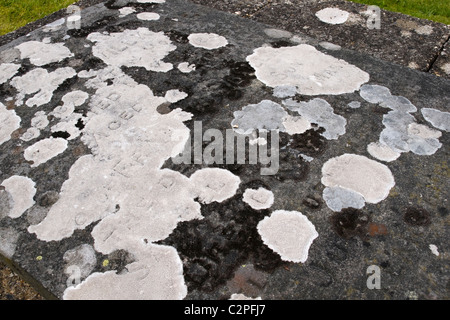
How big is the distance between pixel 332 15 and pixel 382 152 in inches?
52.5

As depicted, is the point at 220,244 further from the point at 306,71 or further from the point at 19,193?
the point at 306,71

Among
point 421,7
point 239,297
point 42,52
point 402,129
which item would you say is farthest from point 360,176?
point 421,7

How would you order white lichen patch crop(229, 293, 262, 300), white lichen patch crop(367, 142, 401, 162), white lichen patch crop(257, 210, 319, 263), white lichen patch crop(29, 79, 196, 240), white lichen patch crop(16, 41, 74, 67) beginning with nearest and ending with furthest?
white lichen patch crop(229, 293, 262, 300) → white lichen patch crop(257, 210, 319, 263) → white lichen patch crop(29, 79, 196, 240) → white lichen patch crop(367, 142, 401, 162) → white lichen patch crop(16, 41, 74, 67)

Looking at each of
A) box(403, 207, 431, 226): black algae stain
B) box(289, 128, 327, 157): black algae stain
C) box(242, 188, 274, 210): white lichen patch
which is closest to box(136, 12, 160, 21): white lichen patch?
box(289, 128, 327, 157): black algae stain

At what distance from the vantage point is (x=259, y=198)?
1.48m

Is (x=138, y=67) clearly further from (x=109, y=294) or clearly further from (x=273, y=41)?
(x=109, y=294)

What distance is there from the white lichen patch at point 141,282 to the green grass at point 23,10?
2.41m

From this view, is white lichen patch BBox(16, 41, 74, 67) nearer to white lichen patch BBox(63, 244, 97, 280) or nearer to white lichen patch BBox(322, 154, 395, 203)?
white lichen patch BBox(63, 244, 97, 280)

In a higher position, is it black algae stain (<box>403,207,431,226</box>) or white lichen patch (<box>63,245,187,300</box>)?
black algae stain (<box>403,207,431,226</box>)

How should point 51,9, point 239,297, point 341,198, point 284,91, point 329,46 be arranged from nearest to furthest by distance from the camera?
point 239,297
point 341,198
point 284,91
point 329,46
point 51,9

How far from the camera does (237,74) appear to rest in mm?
2070

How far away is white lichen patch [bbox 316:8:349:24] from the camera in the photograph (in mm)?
2521

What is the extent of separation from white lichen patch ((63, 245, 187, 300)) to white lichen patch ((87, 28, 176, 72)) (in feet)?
3.87

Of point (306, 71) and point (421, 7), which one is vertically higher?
point (306, 71)
